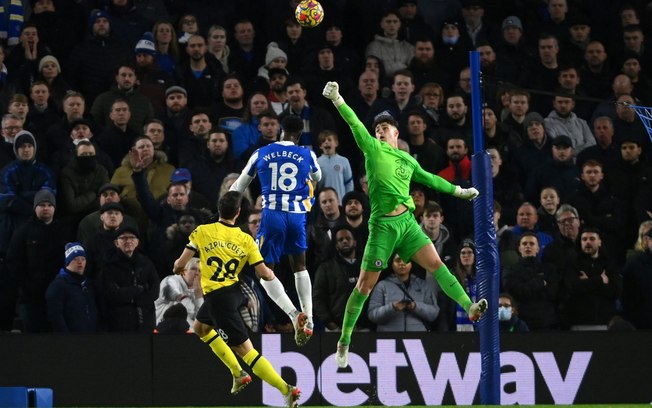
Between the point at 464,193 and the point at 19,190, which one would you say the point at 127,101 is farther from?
the point at 464,193

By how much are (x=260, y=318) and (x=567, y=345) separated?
12.4ft

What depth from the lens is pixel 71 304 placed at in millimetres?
16984

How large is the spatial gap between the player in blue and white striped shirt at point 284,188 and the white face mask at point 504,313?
3.28 m

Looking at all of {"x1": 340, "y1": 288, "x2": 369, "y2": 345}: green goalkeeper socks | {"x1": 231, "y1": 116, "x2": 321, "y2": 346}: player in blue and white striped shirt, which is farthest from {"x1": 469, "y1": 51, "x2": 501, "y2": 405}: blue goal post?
{"x1": 231, "y1": 116, "x2": 321, "y2": 346}: player in blue and white striped shirt

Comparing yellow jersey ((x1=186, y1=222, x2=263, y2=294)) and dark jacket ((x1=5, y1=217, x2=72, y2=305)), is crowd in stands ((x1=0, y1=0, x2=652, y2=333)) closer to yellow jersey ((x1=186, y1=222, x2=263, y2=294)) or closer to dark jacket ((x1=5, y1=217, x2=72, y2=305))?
dark jacket ((x1=5, y1=217, x2=72, y2=305))

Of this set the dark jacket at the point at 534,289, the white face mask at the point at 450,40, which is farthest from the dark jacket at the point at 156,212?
the white face mask at the point at 450,40

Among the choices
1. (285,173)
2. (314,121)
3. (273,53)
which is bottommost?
(285,173)

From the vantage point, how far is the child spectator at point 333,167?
18.8m

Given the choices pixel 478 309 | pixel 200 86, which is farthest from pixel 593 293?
pixel 200 86

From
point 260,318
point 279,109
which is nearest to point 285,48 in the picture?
point 279,109

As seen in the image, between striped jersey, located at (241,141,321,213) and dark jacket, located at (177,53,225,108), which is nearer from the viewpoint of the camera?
striped jersey, located at (241,141,321,213)

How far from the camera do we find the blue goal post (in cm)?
1529

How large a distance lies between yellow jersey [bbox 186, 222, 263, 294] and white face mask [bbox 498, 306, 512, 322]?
4.41 m

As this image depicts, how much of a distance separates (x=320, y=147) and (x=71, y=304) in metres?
4.14
